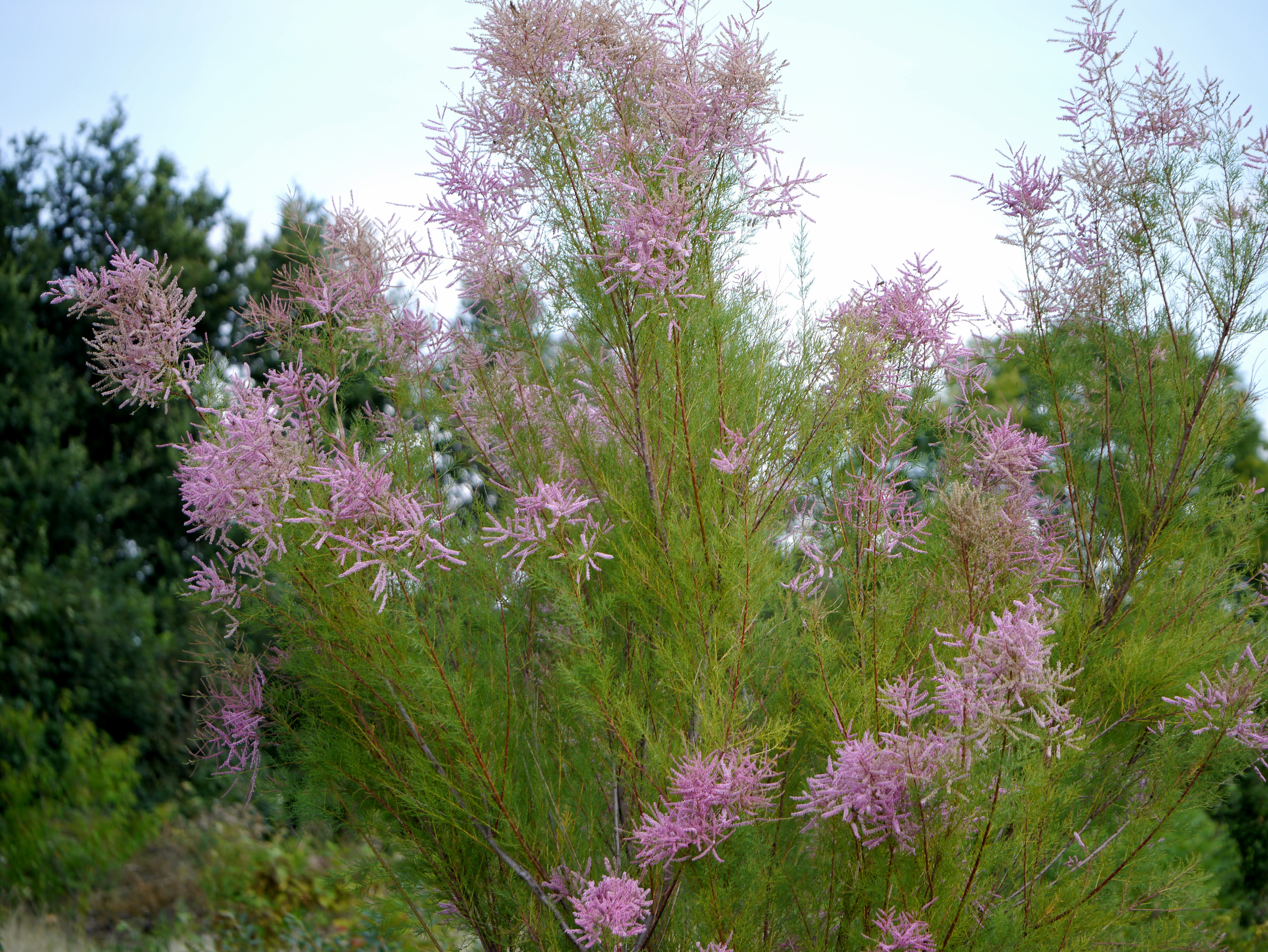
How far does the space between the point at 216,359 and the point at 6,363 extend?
480 inches

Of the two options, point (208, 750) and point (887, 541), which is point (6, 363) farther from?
point (887, 541)

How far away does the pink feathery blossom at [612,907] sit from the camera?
2529 millimetres

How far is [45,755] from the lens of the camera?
8.99 meters

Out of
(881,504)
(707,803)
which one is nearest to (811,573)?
(881,504)

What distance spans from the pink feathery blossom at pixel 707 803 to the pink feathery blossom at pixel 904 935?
1.35 feet

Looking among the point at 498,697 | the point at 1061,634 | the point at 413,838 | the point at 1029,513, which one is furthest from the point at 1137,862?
the point at 413,838

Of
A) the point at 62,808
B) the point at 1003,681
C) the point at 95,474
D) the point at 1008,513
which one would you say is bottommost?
the point at 62,808

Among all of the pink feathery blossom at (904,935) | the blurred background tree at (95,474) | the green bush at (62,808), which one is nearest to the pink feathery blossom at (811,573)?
the pink feathery blossom at (904,935)

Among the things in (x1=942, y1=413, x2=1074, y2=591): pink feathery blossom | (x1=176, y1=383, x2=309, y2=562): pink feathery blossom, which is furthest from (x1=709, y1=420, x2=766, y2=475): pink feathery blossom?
(x1=176, y1=383, x2=309, y2=562): pink feathery blossom

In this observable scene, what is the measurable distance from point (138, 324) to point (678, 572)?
1.69 m

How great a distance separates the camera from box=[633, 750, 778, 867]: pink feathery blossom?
8.18ft

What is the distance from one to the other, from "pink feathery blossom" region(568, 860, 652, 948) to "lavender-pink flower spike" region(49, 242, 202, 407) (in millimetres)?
1773

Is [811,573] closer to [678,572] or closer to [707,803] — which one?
[678,572]

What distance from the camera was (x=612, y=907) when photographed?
2.54 meters
